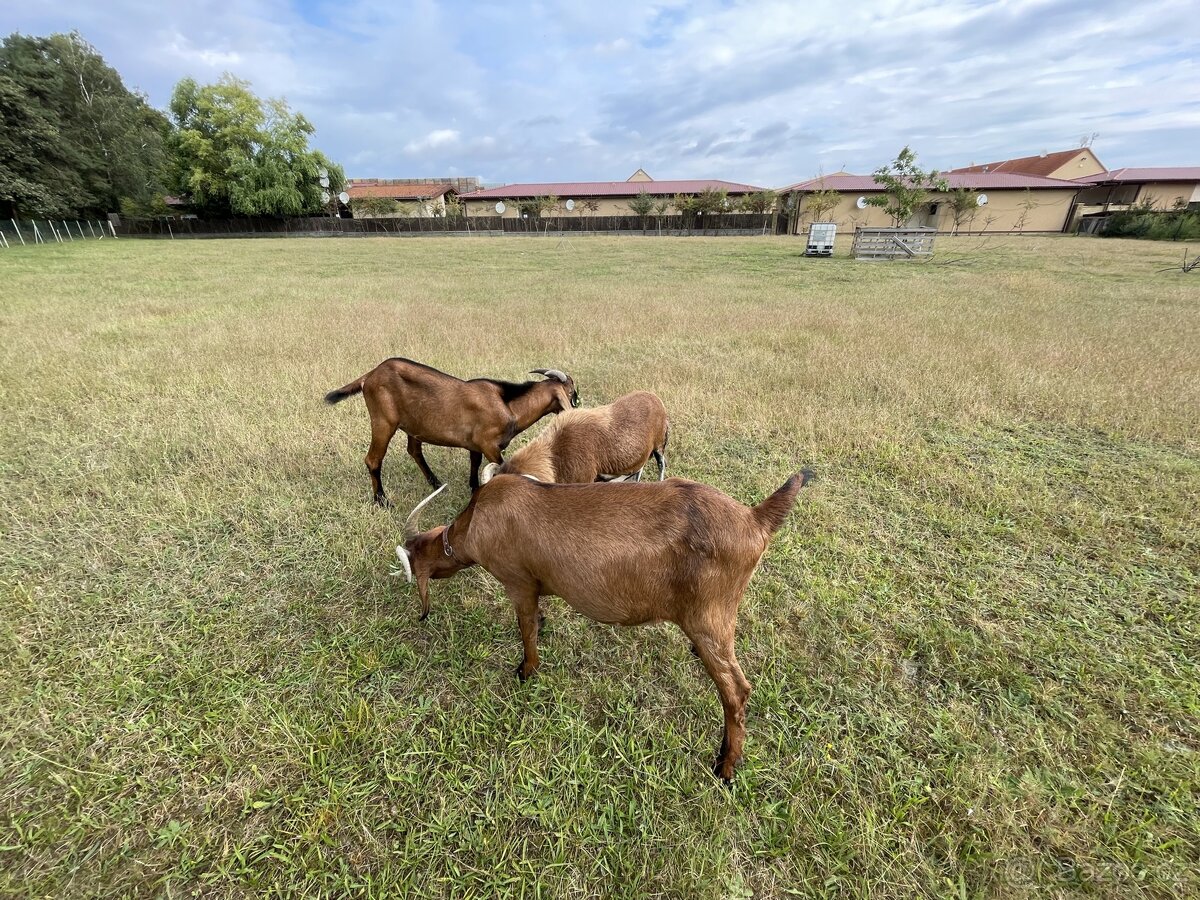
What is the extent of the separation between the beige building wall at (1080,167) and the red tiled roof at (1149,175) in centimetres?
289

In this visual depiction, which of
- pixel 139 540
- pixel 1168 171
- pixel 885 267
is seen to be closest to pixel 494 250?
pixel 885 267

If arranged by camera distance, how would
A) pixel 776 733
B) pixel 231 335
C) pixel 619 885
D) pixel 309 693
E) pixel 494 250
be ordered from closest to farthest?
pixel 619 885 < pixel 776 733 < pixel 309 693 < pixel 231 335 < pixel 494 250

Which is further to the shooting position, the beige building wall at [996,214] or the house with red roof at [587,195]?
the house with red roof at [587,195]

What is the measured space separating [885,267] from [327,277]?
26.3m

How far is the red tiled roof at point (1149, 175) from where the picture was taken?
4800cm

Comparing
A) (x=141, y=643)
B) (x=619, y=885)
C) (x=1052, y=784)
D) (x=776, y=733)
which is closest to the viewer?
(x=619, y=885)

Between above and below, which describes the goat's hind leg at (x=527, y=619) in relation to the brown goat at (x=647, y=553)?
below

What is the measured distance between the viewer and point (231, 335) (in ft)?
36.7

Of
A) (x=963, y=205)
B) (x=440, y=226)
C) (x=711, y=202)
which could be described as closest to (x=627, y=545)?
(x=711, y=202)

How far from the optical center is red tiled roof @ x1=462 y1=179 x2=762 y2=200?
188 feet

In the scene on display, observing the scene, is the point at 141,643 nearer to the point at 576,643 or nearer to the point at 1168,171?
the point at 576,643

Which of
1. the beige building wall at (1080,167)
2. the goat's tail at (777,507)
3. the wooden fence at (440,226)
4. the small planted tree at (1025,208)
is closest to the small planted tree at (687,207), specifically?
the wooden fence at (440,226)

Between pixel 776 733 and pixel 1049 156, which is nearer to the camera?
pixel 776 733

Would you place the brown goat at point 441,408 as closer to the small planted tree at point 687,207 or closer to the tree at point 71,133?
the small planted tree at point 687,207
